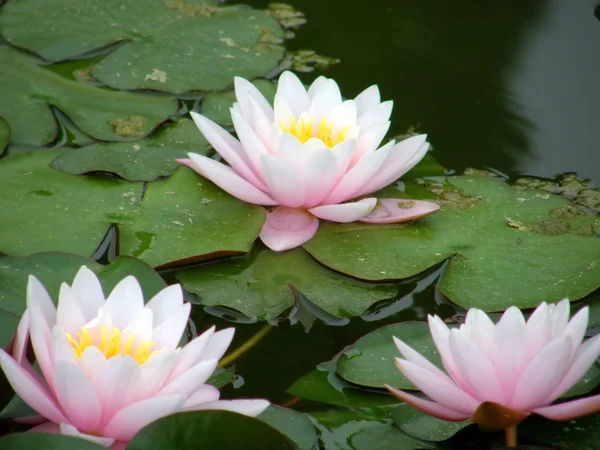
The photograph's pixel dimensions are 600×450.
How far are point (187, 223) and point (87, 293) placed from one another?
0.56 metres

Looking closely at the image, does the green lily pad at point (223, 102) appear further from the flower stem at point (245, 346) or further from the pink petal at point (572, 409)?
the pink petal at point (572, 409)

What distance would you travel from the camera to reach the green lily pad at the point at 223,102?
244cm

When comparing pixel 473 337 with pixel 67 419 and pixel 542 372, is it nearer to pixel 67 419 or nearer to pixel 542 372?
pixel 542 372

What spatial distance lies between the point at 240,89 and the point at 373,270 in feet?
2.11

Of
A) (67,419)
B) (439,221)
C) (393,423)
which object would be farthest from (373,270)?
(67,419)

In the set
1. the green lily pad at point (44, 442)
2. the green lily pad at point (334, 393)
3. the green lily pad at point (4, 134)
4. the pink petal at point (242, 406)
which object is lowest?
the green lily pad at point (334, 393)

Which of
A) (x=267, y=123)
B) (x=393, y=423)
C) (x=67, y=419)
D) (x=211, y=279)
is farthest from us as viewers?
(x=267, y=123)

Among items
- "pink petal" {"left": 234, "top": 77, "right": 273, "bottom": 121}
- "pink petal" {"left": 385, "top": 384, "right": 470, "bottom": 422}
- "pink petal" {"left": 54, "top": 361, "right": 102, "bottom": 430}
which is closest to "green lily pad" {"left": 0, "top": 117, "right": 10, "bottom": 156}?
"pink petal" {"left": 234, "top": 77, "right": 273, "bottom": 121}

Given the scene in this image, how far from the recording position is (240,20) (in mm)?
2947

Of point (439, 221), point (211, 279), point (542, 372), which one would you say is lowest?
point (211, 279)

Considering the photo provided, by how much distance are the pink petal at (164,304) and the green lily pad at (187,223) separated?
382 mm

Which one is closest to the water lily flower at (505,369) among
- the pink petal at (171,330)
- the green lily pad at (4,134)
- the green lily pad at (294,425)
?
the green lily pad at (294,425)

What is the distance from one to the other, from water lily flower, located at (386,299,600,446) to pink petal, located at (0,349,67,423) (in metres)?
0.61

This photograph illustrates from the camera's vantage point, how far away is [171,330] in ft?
4.74
